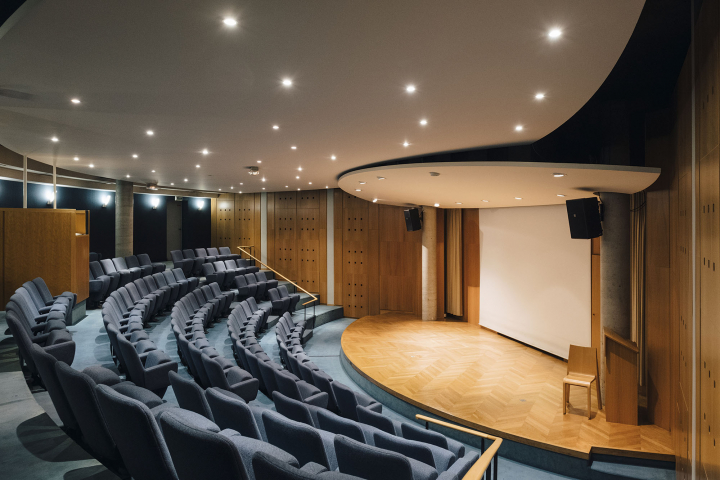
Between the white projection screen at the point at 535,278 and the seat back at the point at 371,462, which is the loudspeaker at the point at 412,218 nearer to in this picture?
the white projection screen at the point at 535,278

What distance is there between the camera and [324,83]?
2.74 metres

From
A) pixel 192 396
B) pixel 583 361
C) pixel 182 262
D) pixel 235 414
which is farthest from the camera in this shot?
pixel 182 262

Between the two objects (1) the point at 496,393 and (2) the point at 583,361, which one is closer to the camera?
(2) the point at 583,361

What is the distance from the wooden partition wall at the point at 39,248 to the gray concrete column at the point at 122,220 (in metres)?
3.63

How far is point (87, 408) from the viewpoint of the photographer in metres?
1.91

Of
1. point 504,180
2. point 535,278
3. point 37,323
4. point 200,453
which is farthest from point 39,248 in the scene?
point 535,278

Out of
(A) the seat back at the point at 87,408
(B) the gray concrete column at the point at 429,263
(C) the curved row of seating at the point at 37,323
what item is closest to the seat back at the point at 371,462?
(A) the seat back at the point at 87,408

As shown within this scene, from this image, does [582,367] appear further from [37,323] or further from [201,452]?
[37,323]

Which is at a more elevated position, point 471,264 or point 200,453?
point 471,264

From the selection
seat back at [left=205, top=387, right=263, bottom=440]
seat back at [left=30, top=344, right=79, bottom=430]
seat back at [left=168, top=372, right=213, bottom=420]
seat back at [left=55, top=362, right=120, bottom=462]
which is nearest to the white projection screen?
seat back at [left=205, top=387, right=263, bottom=440]

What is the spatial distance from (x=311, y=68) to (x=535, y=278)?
6140mm

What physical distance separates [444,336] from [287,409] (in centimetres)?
541

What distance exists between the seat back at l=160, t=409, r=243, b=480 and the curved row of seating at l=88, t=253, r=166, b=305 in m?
6.32

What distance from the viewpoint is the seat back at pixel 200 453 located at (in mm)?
1396
